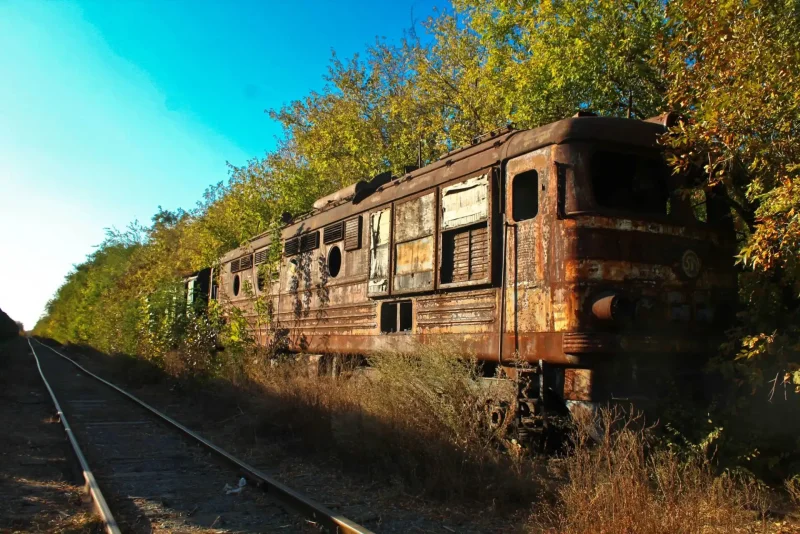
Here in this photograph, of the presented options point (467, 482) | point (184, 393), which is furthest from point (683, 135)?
point (184, 393)

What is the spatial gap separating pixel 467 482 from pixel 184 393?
10.4m

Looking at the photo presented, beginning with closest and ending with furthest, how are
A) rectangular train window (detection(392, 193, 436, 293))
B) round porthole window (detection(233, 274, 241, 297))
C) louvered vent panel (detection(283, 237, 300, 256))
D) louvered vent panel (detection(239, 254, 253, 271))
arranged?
rectangular train window (detection(392, 193, 436, 293))
louvered vent panel (detection(283, 237, 300, 256))
louvered vent panel (detection(239, 254, 253, 271))
round porthole window (detection(233, 274, 241, 297))

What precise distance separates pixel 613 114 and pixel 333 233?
231 inches

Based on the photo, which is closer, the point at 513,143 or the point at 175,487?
the point at 175,487

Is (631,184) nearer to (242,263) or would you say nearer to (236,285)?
(242,263)

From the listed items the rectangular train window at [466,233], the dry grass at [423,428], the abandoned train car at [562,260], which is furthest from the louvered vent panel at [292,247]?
the rectangular train window at [466,233]

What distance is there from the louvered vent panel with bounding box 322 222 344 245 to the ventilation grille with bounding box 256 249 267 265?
9.89 feet

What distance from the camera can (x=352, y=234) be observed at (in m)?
10.1

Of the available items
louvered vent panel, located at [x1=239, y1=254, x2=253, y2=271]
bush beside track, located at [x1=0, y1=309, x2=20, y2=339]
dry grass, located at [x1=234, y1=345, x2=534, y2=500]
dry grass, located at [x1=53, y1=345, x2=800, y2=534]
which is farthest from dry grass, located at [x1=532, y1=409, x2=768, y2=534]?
bush beside track, located at [x1=0, y1=309, x2=20, y2=339]

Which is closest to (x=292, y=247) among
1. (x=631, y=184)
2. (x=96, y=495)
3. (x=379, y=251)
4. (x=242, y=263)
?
(x=242, y=263)

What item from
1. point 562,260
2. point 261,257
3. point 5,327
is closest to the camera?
point 562,260

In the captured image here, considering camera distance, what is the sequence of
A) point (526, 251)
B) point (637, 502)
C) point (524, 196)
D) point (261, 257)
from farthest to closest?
1. point (261, 257)
2. point (524, 196)
3. point (526, 251)
4. point (637, 502)

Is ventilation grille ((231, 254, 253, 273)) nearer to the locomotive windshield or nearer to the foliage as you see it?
the locomotive windshield

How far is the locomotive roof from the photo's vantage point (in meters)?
6.47
